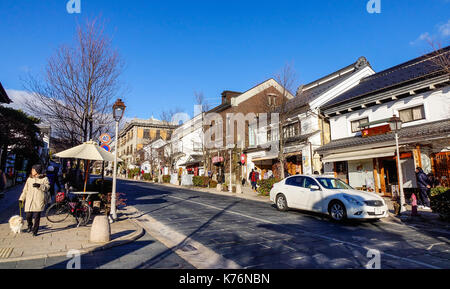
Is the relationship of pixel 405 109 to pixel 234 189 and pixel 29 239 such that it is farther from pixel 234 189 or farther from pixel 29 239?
pixel 29 239

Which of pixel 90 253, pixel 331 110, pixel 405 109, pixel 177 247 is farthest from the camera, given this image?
pixel 331 110

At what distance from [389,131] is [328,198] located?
9.14 meters

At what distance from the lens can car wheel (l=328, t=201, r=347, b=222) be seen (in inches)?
334

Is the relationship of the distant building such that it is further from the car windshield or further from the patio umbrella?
the car windshield

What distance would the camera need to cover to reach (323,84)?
87.9ft

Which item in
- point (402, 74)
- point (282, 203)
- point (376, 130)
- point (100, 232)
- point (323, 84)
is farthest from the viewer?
point (323, 84)

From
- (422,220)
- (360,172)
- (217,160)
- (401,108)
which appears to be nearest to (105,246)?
(422,220)

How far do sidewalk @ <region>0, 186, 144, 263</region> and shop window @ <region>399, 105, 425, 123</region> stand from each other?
1551cm

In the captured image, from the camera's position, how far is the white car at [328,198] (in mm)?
8289

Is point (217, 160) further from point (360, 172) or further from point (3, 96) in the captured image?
point (3, 96)

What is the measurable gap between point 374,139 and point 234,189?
11171 millimetres

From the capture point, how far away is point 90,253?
5.27 metres
